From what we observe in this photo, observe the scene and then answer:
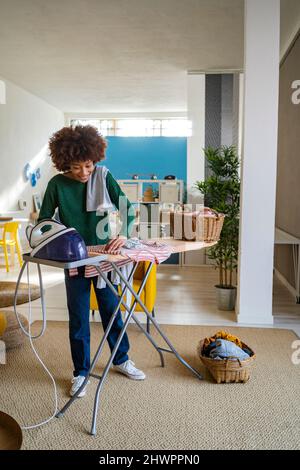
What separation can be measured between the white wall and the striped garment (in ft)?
19.3

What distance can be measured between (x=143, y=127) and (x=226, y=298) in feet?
26.8

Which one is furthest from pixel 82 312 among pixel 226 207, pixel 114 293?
pixel 226 207

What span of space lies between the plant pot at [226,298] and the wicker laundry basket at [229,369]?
173 centimetres

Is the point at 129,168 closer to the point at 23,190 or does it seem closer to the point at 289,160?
the point at 23,190

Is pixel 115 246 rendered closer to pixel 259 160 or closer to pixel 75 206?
pixel 75 206

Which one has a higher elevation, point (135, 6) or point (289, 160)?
point (135, 6)

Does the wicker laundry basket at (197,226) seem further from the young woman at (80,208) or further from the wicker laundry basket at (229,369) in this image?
the wicker laundry basket at (229,369)

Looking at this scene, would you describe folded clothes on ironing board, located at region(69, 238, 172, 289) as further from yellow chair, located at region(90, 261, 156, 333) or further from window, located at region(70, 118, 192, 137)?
window, located at region(70, 118, 192, 137)

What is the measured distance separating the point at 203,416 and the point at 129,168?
9843 millimetres

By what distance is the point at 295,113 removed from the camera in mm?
5305

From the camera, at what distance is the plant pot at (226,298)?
4.62 m

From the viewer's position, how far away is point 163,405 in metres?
2.60

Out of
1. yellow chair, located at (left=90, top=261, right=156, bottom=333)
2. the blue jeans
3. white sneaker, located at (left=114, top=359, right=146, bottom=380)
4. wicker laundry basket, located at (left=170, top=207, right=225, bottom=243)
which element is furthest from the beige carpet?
wicker laundry basket, located at (left=170, top=207, right=225, bottom=243)
